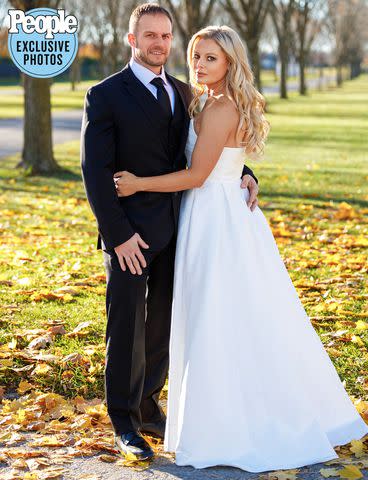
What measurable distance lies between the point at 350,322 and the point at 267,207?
588cm

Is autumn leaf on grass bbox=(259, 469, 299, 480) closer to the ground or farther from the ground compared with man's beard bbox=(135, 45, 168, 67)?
closer to the ground

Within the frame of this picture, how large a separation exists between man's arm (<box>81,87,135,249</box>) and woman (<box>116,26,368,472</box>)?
9 cm

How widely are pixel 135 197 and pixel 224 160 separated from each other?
18.4 inches

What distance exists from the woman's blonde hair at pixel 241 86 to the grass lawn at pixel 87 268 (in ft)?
5.45

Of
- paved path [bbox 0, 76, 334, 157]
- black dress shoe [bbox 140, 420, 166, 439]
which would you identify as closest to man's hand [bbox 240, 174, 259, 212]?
black dress shoe [bbox 140, 420, 166, 439]

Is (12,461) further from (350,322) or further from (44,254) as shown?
(44,254)

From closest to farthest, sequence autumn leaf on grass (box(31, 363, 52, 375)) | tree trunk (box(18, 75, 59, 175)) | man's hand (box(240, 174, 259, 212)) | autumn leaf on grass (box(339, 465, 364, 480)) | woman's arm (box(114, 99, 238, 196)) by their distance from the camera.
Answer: autumn leaf on grass (box(339, 465, 364, 480)), woman's arm (box(114, 99, 238, 196)), man's hand (box(240, 174, 259, 212)), autumn leaf on grass (box(31, 363, 52, 375)), tree trunk (box(18, 75, 59, 175))

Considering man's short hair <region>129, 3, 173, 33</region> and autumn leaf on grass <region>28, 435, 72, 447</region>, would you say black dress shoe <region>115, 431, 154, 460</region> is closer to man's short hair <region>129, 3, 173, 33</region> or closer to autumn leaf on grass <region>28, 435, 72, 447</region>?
autumn leaf on grass <region>28, 435, 72, 447</region>

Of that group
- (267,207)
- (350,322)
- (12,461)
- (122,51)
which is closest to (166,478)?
(12,461)

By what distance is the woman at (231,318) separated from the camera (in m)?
3.91

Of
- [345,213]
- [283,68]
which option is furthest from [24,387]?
[283,68]

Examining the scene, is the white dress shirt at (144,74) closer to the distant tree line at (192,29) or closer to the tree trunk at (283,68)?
the distant tree line at (192,29)

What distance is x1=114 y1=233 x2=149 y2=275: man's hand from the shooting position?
3.90 meters

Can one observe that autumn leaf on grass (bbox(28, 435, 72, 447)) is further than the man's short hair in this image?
Yes
